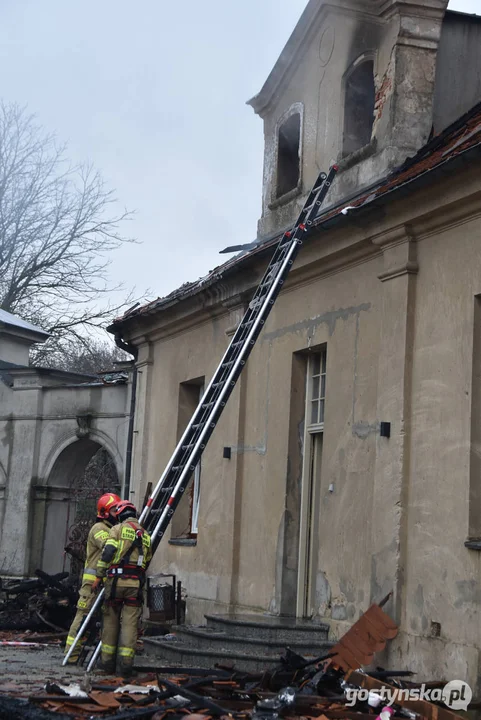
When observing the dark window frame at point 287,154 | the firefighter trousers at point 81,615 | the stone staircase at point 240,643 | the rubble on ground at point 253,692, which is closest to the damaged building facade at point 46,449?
the dark window frame at point 287,154

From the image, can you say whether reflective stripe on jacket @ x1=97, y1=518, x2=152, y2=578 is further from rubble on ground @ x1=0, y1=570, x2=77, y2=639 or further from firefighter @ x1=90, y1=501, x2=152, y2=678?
rubble on ground @ x1=0, y1=570, x2=77, y2=639

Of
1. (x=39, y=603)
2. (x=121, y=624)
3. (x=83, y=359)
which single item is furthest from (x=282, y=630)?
(x=83, y=359)

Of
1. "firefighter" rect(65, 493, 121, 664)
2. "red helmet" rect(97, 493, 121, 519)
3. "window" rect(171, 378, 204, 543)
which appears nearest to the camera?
"firefighter" rect(65, 493, 121, 664)

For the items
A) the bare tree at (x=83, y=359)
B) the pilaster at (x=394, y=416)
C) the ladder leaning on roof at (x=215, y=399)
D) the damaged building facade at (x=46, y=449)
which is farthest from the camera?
the bare tree at (x=83, y=359)

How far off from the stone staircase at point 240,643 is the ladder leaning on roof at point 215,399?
1135mm

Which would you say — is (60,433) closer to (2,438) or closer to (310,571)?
(2,438)

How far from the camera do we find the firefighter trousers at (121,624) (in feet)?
34.8

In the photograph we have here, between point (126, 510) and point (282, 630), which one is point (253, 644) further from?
point (126, 510)

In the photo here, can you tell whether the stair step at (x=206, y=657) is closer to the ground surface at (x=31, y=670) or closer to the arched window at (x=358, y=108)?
the ground surface at (x=31, y=670)

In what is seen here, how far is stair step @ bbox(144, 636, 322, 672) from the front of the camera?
426 inches

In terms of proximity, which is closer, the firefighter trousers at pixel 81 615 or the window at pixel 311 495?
the firefighter trousers at pixel 81 615

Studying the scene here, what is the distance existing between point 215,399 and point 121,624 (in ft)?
8.73

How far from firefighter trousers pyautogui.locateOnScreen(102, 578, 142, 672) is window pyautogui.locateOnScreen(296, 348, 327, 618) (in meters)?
2.81

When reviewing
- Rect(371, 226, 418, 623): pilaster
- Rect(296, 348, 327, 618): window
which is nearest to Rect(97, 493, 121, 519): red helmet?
Rect(296, 348, 327, 618): window
